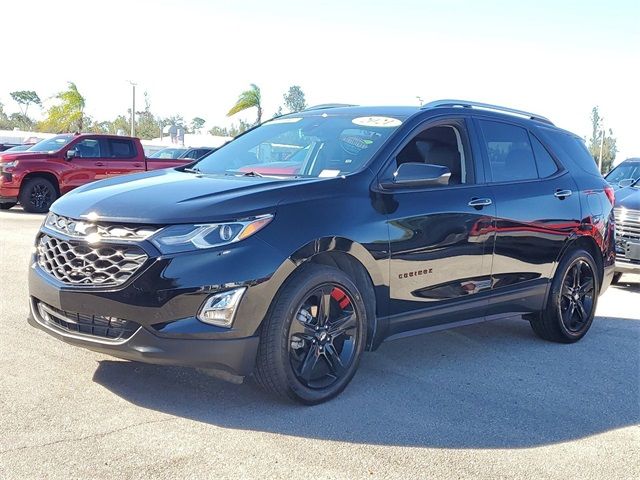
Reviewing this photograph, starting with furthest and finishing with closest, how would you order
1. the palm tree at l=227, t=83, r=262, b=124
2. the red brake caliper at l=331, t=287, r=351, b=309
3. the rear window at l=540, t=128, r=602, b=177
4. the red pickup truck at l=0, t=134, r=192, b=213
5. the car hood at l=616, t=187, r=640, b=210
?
the palm tree at l=227, t=83, r=262, b=124 → the red pickup truck at l=0, t=134, r=192, b=213 → the car hood at l=616, t=187, r=640, b=210 → the rear window at l=540, t=128, r=602, b=177 → the red brake caliper at l=331, t=287, r=351, b=309

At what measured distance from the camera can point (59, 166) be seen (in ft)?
51.4

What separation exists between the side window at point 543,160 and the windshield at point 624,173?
5.95 metres

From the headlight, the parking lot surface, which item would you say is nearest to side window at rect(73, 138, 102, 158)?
the parking lot surface

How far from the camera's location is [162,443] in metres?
3.59

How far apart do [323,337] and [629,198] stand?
660 cm

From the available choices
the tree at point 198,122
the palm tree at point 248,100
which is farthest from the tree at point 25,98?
the palm tree at point 248,100

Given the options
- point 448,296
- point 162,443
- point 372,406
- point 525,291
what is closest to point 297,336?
point 372,406

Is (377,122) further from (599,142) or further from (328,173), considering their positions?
(599,142)

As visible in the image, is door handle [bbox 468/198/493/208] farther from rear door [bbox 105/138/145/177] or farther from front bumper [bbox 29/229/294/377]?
rear door [bbox 105/138/145/177]

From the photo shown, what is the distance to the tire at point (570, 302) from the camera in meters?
6.04

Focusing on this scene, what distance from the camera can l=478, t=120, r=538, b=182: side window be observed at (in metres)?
5.56

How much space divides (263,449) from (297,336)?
0.77 meters

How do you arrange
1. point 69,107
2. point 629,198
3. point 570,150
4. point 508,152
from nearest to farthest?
point 508,152 → point 570,150 → point 629,198 → point 69,107

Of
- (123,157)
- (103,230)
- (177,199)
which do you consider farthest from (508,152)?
(123,157)
